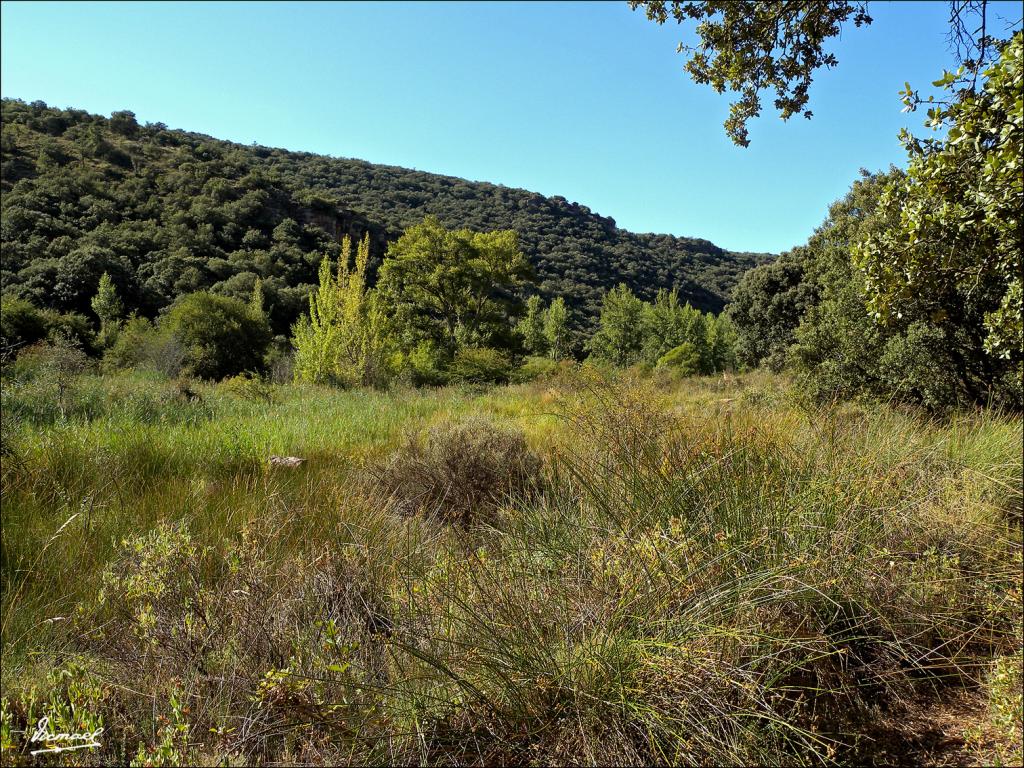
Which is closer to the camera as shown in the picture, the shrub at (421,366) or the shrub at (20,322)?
the shrub at (20,322)

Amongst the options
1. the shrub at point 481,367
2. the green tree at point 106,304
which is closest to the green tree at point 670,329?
the shrub at point 481,367

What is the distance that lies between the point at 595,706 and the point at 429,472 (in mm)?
3307

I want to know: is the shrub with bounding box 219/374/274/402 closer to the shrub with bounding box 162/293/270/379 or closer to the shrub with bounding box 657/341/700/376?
the shrub with bounding box 162/293/270/379

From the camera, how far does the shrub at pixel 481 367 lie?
23438mm

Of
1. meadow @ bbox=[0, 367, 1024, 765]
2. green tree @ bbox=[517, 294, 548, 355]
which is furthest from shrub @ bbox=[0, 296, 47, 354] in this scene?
green tree @ bbox=[517, 294, 548, 355]

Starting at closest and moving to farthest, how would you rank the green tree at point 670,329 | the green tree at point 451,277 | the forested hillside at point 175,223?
the forested hillside at point 175,223 → the green tree at point 451,277 → the green tree at point 670,329

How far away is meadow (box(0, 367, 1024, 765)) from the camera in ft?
5.41

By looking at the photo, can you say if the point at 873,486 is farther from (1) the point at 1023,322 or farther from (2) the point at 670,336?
(2) the point at 670,336

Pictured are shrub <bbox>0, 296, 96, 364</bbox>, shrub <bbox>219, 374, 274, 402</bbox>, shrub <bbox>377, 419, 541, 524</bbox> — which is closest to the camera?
shrub <bbox>377, 419, 541, 524</bbox>

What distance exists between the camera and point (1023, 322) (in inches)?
149

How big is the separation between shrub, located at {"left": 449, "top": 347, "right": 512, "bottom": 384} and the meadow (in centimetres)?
1946

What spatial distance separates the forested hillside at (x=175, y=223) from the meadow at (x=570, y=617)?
30319 millimetres

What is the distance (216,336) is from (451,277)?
12.4 metres

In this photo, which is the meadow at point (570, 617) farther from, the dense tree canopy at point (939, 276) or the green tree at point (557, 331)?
the green tree at point (557, 331)
